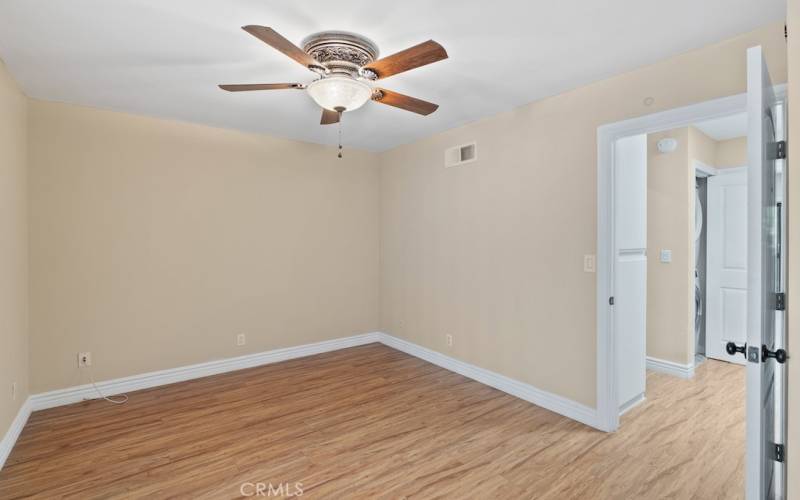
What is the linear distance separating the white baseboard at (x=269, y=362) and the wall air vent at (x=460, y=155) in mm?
2066

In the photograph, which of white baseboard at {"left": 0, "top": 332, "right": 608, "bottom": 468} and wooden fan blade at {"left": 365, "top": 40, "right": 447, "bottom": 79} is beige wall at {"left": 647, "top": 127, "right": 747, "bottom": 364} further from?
wooden fan blade at {"left": 365, "top": 40, "right": 447, "bottom": 79}

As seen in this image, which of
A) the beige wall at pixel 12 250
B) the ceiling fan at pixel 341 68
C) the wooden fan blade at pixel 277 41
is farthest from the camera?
the beige wall at pixel 12 250

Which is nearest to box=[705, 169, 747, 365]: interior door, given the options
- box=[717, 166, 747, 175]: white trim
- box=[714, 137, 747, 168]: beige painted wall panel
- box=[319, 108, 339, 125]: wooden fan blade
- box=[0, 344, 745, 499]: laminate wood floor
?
box=[717, 166, 747, 175]: white trim

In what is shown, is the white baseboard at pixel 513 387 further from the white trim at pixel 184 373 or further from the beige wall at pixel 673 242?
the beige wall at pixel 673 242

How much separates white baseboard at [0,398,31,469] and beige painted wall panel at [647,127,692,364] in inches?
215

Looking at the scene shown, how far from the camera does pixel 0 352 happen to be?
2.45 metres

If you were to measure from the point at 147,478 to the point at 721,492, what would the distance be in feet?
10.8

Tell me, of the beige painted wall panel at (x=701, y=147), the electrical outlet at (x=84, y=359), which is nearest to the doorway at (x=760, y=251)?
the beige painted wall panel at (x=701, y=147)

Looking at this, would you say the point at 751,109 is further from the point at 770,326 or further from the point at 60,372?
the point at 60,372

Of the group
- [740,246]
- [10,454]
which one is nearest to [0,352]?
[10,454]

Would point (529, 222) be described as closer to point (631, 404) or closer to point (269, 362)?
point (631, 404)

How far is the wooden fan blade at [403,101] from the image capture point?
2.36 meters

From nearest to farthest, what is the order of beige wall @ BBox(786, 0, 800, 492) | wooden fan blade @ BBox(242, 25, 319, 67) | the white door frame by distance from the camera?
beige wall @ BBox(786, 0, 800, 492) → wooden fan blade @ BBox(242, 25, 319, 67) → the white door frame

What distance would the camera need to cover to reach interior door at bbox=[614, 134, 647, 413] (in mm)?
3039
